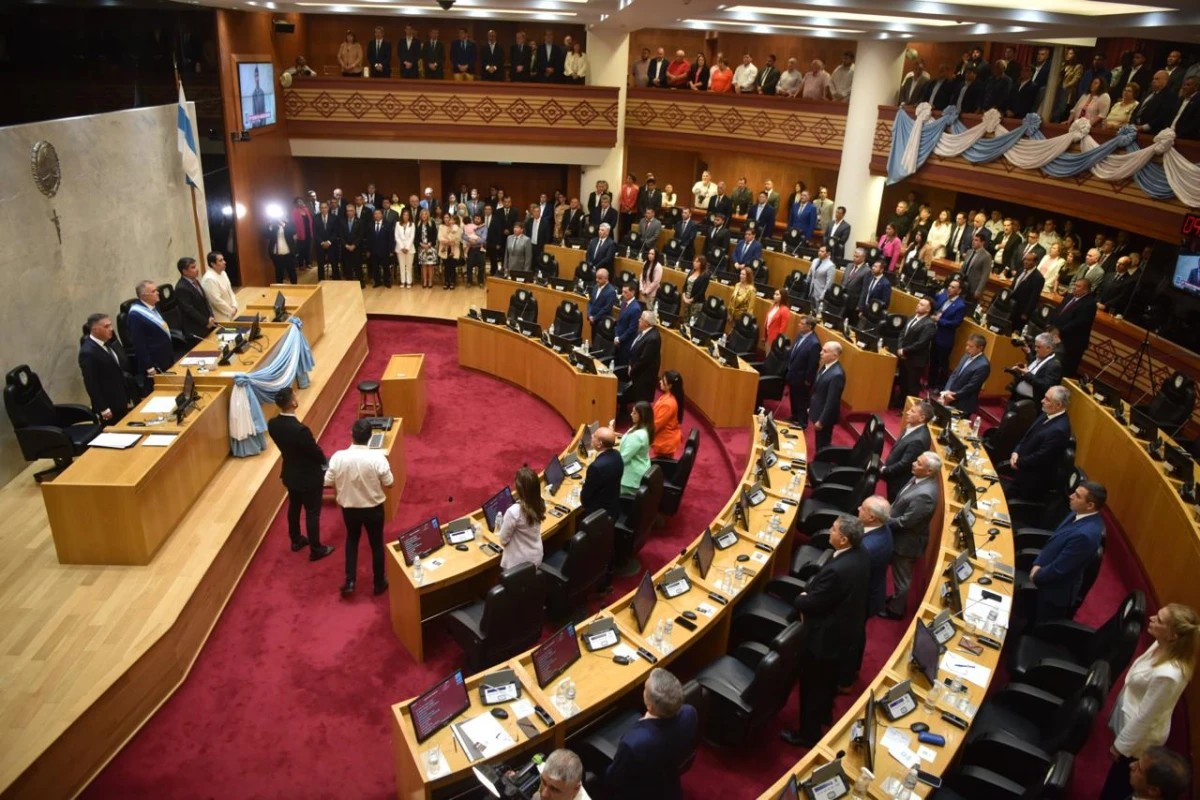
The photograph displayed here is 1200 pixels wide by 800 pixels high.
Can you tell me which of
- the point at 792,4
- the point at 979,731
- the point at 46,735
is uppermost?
the point at 792,4

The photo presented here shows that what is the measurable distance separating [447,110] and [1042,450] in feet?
44.6

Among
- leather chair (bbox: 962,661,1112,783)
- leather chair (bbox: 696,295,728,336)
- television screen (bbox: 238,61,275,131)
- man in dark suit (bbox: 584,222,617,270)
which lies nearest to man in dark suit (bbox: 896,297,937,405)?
leather chair (bbox: 696,295,728,336)

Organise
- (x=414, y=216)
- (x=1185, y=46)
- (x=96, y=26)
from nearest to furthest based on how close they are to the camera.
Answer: (x=96, y=26) < (x=1185, y=46) < (x=414, y=216)

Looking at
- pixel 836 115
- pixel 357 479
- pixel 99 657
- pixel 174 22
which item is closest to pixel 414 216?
pixel 174 22

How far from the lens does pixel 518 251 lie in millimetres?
15023

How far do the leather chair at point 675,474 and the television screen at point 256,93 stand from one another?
1037 cm

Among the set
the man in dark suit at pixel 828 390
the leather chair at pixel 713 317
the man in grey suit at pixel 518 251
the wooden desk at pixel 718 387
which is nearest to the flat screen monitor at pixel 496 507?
the man in dark suit at pixel 828 390

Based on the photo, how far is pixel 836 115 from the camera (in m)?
16.7

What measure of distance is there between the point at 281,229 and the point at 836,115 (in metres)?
10.9

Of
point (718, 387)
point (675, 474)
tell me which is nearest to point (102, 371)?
point (675, 474)

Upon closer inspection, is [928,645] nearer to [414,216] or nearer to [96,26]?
[96,26]

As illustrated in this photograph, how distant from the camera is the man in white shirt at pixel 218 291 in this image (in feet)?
33.5

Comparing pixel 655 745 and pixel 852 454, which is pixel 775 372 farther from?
pixel 655 745

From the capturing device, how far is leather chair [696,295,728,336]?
1201 cm
